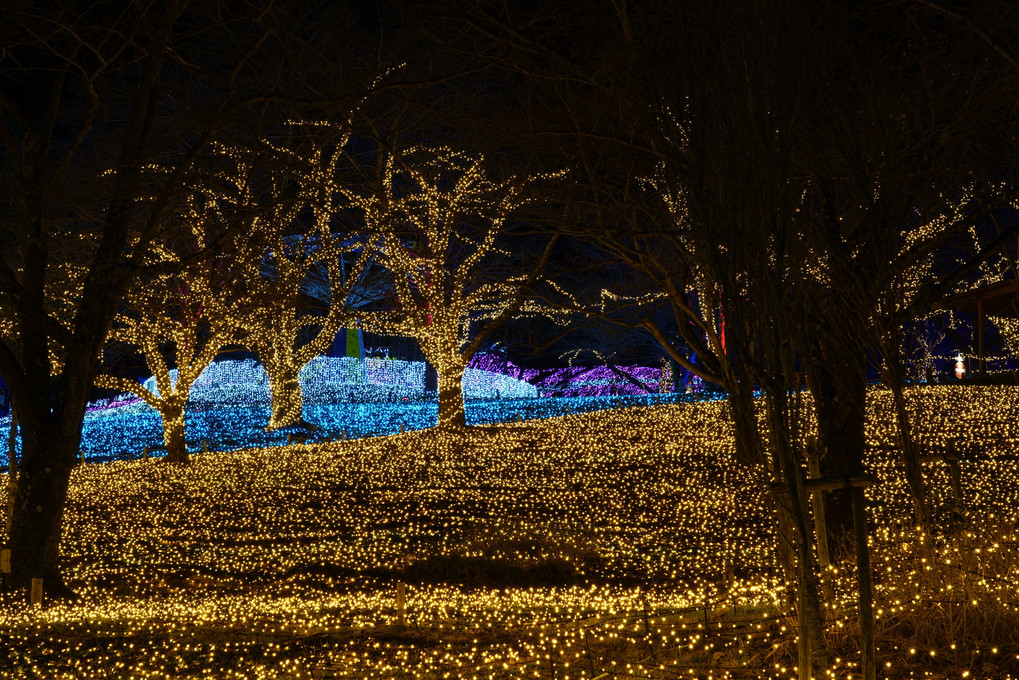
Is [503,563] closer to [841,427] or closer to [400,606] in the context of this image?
[400,606]

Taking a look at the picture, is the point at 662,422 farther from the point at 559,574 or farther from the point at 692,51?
the point at 692,51

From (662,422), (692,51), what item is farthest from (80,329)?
(662,422)

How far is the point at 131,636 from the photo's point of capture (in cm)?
586

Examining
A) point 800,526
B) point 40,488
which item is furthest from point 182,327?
point 800,526

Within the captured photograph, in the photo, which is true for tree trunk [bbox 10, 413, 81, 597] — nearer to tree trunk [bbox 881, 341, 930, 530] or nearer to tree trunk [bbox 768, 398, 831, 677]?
tree trunk [bbox 768, 398, 831, 677]

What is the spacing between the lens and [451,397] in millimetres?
18625

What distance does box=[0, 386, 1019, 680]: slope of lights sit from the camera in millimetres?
4492

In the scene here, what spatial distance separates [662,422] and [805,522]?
14363mm

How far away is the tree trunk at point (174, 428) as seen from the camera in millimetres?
16188

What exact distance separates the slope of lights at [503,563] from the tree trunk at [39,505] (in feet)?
1.16

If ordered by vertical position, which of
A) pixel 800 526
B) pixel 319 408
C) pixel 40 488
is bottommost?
pixel 800 526

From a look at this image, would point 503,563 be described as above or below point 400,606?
below

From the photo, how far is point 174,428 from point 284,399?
500 cm

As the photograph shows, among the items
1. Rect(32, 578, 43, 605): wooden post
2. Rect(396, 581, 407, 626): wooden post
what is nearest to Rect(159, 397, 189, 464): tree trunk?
Rect(32, 578, 43, 605): wooden post
